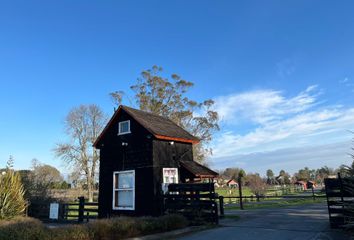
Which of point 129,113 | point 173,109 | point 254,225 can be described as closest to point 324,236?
point 254,225

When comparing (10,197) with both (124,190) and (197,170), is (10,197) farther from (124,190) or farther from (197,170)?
(197,170)

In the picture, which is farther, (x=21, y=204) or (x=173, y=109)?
(x=173, y=109)

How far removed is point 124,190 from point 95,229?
23.1 feet

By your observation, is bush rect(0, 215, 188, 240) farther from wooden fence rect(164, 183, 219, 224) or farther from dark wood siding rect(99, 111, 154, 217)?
dark wood siding rect(99, 111, 154, 217)

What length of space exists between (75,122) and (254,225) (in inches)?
1379

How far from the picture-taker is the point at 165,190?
16.0 metres

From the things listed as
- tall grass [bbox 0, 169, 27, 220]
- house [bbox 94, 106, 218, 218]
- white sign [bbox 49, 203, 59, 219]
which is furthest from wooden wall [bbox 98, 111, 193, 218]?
tall grass [bbox 0, 169, 27, 220]

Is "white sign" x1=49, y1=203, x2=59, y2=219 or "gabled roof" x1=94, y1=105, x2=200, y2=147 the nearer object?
"gabled roof" x1=94, y1=105, x2=200, y2=147

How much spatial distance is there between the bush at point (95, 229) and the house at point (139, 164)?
339 centimetres

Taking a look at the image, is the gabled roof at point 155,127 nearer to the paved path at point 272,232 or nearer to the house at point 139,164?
the house at point 139,164

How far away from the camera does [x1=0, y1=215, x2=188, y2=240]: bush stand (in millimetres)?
8742

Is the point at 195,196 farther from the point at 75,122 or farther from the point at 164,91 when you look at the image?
the point at 75,122

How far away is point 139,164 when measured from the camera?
16.5 meters

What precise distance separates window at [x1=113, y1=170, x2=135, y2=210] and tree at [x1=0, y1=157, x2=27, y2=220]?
17.1 feet
